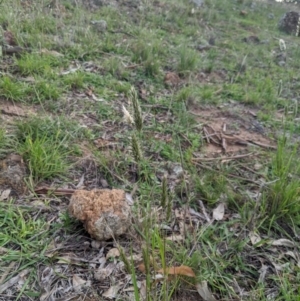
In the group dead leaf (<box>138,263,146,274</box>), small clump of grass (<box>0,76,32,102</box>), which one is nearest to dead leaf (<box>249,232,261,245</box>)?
dead leaf (<box>138,263,146,274</box>)

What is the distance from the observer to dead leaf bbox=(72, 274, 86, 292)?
1.36m

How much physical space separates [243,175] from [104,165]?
0.96 meters

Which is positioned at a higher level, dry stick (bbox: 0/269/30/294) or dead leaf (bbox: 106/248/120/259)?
dead leaf (bbox: 106/248/120/259)

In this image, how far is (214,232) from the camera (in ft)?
5.72

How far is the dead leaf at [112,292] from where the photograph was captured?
1343 millimetres

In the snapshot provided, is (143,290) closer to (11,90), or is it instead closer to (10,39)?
(11,90)

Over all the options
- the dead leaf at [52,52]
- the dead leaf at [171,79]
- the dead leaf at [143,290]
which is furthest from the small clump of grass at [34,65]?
the dead leaf at [143,290]

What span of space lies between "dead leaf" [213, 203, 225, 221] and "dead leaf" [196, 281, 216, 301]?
0.50 metres

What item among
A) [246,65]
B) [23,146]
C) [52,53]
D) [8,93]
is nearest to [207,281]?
[23,146]

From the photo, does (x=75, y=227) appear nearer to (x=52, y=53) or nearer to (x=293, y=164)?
(x=293, y=164)

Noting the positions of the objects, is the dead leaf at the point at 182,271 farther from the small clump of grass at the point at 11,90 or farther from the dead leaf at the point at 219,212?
the small clump of grass at the point at 11,90

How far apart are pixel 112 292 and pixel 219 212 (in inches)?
31.0

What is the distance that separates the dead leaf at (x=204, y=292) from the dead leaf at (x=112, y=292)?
34 centimetres

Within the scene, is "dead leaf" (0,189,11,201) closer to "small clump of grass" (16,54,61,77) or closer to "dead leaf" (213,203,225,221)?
"dead leaf" (213,203,225,221)
